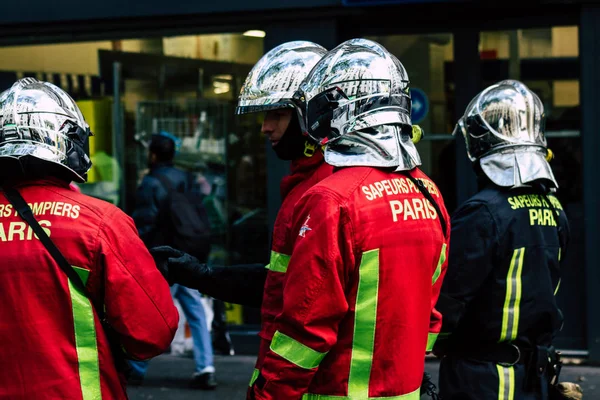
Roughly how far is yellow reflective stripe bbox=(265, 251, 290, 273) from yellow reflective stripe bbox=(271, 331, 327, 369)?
14.3 inches

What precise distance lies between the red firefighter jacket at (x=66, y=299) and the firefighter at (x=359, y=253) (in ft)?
1.85

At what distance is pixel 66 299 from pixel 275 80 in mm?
1125

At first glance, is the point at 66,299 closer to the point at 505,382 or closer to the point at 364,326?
the point at 364,326

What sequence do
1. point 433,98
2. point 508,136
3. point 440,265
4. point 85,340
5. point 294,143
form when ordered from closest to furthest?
point 85,340, point 440,265, point 294,143, point 508,136, point 433,98

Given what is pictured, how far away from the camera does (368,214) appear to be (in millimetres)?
2623

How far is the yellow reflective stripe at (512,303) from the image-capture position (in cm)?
351

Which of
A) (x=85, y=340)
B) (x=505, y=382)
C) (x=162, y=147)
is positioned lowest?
(x=505, y=382)

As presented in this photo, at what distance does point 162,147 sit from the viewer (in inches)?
278

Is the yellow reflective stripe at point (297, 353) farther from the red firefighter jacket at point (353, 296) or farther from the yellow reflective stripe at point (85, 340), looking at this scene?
the yellow reflective stripe at point (85, 340)

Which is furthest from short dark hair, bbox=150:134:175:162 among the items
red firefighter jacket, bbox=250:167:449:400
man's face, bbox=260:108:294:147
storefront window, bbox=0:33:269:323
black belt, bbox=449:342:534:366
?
red firefighter jacket, bbox=250:167:449:400

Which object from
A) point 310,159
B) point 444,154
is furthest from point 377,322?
point 444,154

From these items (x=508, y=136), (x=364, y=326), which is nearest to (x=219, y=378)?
(x=508, y=136)

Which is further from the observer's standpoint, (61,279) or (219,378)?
(219,378)

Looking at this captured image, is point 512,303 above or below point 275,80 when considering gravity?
below
